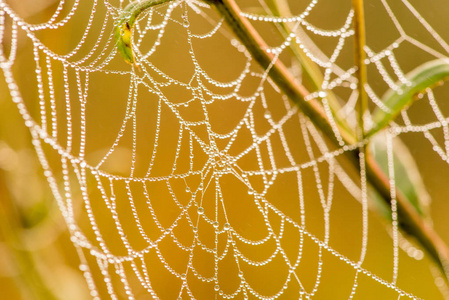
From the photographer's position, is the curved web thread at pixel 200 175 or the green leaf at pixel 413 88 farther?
the curved web thread at pixel 200 175

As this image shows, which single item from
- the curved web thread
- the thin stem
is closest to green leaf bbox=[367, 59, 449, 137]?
the thin stem

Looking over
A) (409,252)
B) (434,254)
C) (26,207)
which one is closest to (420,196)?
(434,254)

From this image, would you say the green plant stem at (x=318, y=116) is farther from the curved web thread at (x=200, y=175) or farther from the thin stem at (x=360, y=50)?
the curved web thread at (x=200, y=175)

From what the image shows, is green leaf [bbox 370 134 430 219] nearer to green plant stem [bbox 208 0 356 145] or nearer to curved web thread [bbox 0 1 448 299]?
green plant stem [bbox 208 0 356 145]

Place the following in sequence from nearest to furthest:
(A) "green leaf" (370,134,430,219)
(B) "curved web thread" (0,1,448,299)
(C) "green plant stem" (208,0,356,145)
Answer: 1. (C) "green plant stem" (208,0,356,145)
2. (A) "green leaf" (370,134,430,219)
3. (B) "curved web thread" (0,1,448,299)

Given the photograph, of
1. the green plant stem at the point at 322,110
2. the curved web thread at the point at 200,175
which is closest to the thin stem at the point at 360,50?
the green plant stem at the point at 322,110

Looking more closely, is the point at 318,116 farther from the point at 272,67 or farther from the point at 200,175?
the point at 200,175

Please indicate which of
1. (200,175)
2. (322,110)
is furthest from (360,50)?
(200,175)

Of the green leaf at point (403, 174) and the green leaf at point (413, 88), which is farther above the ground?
the green leaf at point (413, 88)

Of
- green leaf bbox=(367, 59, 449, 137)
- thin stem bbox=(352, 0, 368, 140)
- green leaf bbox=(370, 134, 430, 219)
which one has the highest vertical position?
thin stem bbox=(352, 0, 368, 140)

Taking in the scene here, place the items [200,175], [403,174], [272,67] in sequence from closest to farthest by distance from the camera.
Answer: [272,67] → [403,174] → [200,175]

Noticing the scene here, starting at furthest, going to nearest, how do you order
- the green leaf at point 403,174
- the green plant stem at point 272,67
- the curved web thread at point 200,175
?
the curved web thread at point 200,175, the green leaf at point 403,174, the green plant stem at point 272,67
